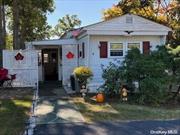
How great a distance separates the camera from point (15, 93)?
57.1 feet

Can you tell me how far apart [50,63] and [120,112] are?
13660mm

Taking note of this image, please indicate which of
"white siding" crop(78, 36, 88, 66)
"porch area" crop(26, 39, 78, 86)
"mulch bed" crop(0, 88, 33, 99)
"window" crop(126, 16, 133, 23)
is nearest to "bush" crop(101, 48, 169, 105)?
"white siding" crop(78, 36, 88, 66)

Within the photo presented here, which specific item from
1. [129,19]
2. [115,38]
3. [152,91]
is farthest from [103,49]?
[152,91]

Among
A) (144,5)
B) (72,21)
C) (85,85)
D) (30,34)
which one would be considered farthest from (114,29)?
(72,21)

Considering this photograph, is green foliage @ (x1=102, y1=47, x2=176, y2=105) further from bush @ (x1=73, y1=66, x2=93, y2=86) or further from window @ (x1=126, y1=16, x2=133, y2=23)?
window @ (x1=126, y1=16, x2=133, y2=23)

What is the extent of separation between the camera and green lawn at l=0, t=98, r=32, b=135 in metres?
9.98

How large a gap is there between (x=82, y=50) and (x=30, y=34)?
2504 cm

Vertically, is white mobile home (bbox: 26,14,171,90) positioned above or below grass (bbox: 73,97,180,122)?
above

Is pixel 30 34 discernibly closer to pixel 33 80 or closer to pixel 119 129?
pixel 33 80

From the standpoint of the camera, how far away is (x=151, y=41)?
64.1 feet

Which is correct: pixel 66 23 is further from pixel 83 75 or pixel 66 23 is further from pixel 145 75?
pixel 145 75

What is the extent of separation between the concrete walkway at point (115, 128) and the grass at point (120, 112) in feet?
2.43

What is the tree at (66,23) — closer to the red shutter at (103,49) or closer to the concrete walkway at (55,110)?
the red shutter at (103,49)

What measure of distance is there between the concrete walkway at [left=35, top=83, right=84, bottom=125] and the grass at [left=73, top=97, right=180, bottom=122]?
33 centimetres
